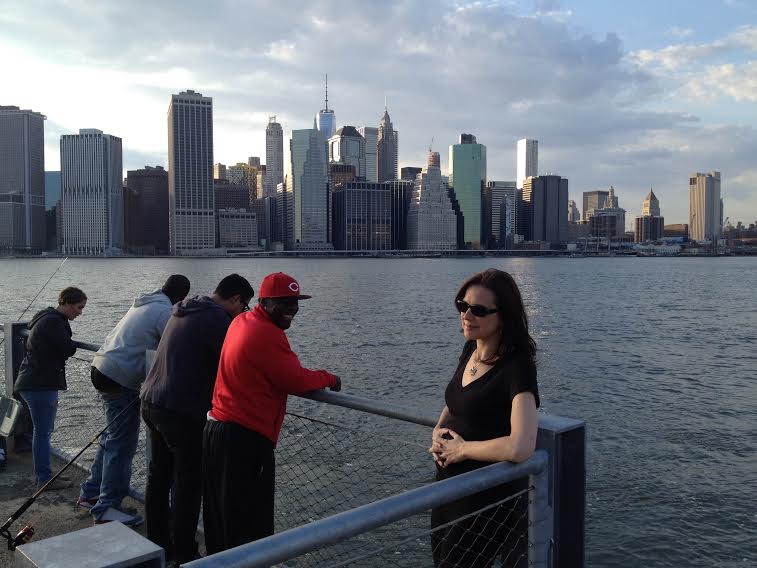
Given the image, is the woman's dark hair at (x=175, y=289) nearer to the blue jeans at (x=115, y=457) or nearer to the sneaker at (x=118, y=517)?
the blue jeans at (x=115, y=457)

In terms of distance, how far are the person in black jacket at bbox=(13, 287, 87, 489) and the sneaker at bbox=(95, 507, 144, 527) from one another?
3.12 feet

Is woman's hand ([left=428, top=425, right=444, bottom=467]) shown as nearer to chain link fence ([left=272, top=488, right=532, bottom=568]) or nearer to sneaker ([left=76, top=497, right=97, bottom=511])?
chain link fence ([left=272, top=488, right=532, bottom=568])

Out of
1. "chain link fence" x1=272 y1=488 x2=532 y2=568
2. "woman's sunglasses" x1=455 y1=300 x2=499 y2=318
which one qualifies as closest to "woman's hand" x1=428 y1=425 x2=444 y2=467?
"chain link fence" x1=272 y1=488 x2=532 y2=568

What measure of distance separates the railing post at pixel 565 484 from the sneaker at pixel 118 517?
3358mm

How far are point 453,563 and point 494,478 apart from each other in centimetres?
73

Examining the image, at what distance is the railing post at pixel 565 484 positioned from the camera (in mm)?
2475

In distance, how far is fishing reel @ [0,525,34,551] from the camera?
4156mm

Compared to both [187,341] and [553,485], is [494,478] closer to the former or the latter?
[553,485]

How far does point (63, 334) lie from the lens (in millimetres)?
5637

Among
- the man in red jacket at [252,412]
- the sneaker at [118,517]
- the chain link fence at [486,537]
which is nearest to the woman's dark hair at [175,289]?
the sneaker at [118,517]

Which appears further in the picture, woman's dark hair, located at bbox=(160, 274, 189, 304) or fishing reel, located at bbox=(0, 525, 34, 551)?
woman's dark hair, located at bbox=(160, 274, 189, 304)

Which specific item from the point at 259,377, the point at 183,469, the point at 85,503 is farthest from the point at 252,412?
the point at 85,503

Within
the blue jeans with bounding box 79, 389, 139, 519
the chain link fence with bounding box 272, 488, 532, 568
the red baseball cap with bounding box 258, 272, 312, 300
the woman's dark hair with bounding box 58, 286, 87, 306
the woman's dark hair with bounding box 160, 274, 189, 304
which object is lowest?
the blue jeans with bounding box 79, 389, 139, 519

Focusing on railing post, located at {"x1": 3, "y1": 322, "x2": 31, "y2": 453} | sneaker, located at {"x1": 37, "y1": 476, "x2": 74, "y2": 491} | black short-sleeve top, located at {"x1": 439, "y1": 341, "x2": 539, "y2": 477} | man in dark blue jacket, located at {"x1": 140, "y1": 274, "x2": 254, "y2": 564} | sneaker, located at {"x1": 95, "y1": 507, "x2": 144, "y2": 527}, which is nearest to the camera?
black short-sleeve top, located at {"x1": 439, "y1": 341, "x2": 539, "y2": 477}
